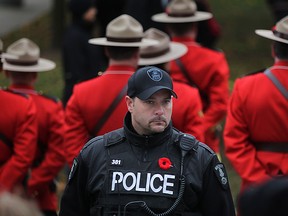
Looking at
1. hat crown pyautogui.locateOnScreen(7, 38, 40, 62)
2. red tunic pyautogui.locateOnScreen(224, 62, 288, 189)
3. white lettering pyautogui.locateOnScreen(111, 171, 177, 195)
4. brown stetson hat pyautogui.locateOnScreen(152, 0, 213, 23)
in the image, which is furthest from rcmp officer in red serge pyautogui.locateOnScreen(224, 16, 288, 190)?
brown stetson hat pyautogui.locateOnScreen(152, 0, 213, 23)

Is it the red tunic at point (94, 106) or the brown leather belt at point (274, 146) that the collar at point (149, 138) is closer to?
the red tunic at point (94, 106)

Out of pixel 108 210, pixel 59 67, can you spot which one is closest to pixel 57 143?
pixel 108 210

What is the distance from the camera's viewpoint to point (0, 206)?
3459mm

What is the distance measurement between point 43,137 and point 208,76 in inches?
64.6

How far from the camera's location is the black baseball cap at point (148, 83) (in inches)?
211

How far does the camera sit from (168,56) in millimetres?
7816

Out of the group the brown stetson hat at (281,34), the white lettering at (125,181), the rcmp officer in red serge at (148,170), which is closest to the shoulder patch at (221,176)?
the rcmp officer in red serge at (148,170)

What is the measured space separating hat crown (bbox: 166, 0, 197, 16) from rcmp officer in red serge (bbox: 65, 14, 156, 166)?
2.06 meters

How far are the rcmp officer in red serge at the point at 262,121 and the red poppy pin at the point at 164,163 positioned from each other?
171 cm

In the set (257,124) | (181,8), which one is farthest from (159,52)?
(181,8)

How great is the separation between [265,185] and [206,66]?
200 inches

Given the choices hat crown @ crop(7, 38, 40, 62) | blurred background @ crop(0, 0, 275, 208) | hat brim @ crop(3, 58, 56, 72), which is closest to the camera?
hat brim @ crop(3, 58, 56, 72)

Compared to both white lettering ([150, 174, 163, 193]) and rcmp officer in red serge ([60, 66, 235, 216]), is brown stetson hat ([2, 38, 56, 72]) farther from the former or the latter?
white lettering ([150, 174, 163, 193])

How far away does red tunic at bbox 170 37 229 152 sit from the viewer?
855 centimetres
